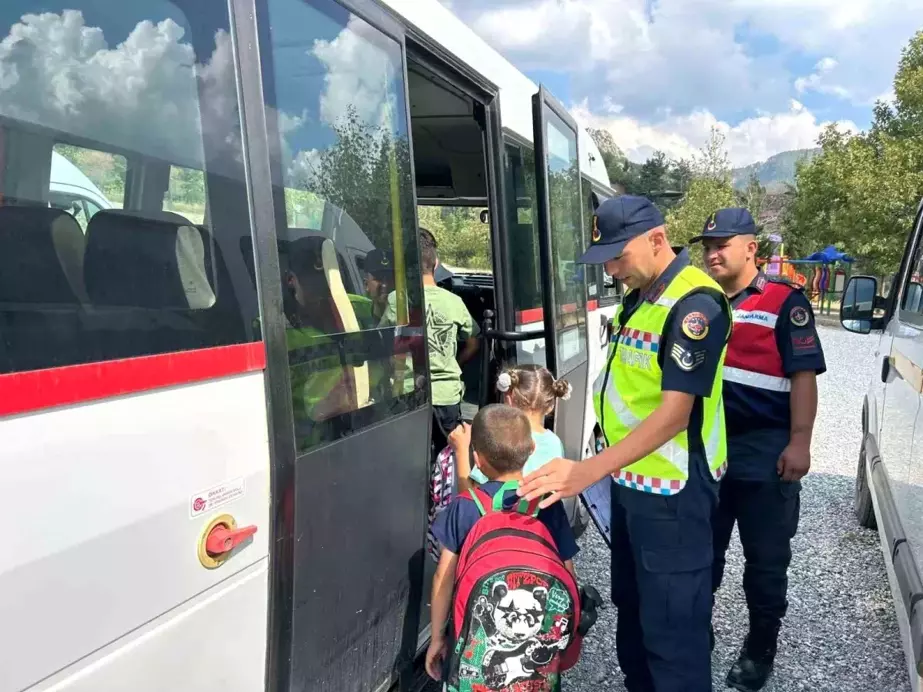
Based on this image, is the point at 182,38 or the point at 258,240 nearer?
the point at 182,38

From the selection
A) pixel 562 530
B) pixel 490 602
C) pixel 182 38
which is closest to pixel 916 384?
pixel 562 530

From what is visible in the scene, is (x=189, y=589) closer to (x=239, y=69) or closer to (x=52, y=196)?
(x=52, y=196)

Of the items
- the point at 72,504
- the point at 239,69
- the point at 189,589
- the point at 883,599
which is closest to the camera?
the point at 72,504

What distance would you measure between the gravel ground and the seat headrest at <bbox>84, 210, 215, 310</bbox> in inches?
95.6

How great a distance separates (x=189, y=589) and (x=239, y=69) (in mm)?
1163

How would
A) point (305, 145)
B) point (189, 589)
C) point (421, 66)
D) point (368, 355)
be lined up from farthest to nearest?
point (421, 66) < point (368, 355) < point (305, 145) < point (189, 589)

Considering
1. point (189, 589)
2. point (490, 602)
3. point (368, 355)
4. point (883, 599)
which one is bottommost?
point (883, 599)

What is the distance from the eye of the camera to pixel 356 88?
2.23m

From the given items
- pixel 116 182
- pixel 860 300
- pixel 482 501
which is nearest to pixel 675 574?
pixel 482 501

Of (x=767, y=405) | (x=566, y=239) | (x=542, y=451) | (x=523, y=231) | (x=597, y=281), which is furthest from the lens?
(x=597, y=281)

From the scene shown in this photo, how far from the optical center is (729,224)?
9.80 feet

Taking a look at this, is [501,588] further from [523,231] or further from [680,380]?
[523,231]

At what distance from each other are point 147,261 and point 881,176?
21.0 metres

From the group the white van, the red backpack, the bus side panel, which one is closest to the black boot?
the white van
